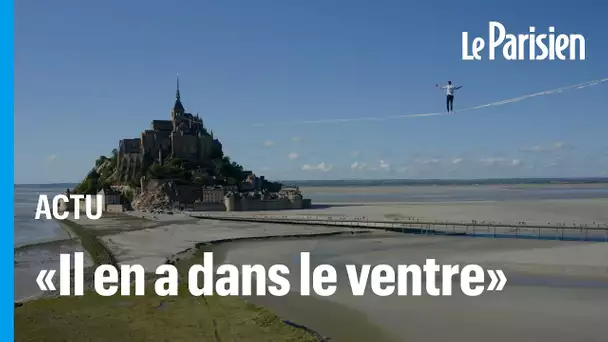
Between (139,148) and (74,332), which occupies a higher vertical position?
(139,148)

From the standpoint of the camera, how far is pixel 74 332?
1606 centimetres

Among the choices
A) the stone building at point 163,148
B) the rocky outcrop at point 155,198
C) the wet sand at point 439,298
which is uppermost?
the stone building at point 163,148

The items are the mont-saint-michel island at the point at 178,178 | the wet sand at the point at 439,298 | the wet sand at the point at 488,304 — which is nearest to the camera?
the wet sand at the point at 488,304

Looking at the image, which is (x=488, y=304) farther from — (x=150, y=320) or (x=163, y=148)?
(x=163, y=148)

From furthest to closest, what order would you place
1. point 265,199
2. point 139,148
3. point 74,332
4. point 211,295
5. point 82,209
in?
1. point 139,148
2. point 82,209
3. point 265,199
4. point 211,295
5. point 74,332

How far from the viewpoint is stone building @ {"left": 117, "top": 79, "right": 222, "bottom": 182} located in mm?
94188

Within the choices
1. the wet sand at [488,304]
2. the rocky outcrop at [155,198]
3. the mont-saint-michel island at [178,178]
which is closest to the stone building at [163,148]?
the mont-saint-michel island at [178,178]

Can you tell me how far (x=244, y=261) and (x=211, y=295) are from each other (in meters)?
9.24

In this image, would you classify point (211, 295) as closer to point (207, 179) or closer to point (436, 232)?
point (436, 232)

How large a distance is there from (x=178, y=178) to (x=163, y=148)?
11.7 m

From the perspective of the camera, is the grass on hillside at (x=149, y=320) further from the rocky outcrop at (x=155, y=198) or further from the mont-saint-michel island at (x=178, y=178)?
the rocky outcrop at (x=155, y=198)

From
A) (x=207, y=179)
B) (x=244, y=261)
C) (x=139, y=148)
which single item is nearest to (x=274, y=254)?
(x=244, y=261)

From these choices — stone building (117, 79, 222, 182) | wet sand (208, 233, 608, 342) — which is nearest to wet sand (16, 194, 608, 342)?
wet sand (208, 233, 608, 342)

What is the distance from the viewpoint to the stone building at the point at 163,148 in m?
94.2
